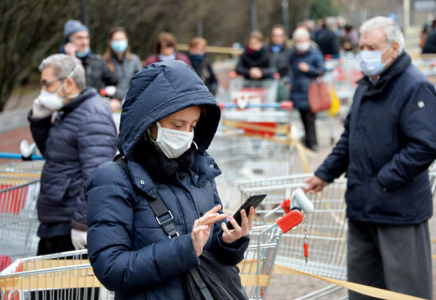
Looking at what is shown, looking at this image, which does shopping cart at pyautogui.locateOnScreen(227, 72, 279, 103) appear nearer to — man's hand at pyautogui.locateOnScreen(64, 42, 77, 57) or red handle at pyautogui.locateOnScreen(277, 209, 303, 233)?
man's hand at pyautogui.locateOnScreen(64, 42, 77, 57)

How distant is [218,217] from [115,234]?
369 millimetres

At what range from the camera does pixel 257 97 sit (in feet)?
32.7

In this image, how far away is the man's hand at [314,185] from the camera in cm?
422

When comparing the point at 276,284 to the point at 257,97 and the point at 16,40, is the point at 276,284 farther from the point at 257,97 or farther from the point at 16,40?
the point at 16,40

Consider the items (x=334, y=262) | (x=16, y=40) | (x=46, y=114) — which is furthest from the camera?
(x=16, y=40)

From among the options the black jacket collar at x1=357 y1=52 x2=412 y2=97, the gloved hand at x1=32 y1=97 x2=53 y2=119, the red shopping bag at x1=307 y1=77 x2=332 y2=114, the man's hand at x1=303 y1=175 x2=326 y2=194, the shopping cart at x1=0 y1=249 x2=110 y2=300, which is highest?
the black jacket collar at x1=357 y1=52 x2=412 y2=97

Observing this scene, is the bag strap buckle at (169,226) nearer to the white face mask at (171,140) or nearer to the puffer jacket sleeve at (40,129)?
the white face mask at (171,140)

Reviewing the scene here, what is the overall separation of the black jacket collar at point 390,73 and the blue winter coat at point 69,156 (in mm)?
1560

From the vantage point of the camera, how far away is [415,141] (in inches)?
148

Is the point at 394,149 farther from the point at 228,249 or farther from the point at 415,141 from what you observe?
the point at 228,249

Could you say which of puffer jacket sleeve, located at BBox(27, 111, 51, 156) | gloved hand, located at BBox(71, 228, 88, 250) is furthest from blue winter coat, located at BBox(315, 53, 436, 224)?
puffer jacket sleeve, located at BBox(27, 111, 51, 156)

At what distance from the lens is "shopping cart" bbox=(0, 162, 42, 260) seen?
4.22 metres

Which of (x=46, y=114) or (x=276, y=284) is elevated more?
(x=46, y=114)

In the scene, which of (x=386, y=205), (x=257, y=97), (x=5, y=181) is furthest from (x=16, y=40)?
(x=386, y=205)
